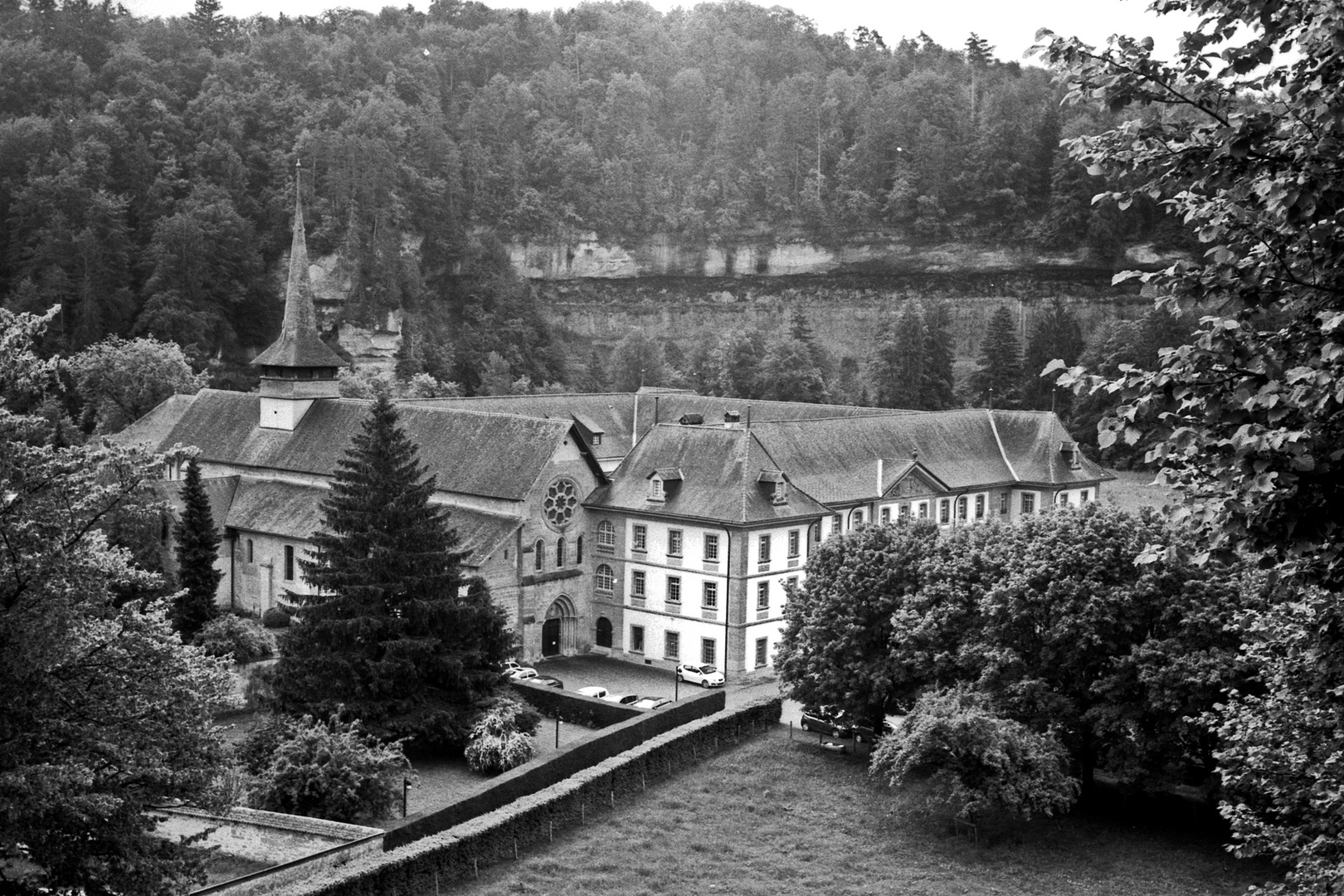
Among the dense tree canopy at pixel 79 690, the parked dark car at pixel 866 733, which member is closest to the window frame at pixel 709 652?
the parked dark car at pixel 866 733

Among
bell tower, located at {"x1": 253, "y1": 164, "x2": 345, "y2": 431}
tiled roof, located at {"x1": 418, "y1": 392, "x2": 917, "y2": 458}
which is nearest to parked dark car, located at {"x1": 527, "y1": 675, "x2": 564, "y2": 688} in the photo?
bell tower, located at {"x1": 253, "y1": 164, "x2": 345, "y2": 431}

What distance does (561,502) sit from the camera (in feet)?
169

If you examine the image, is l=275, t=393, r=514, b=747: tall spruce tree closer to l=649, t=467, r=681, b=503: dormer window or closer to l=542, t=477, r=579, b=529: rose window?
l=542, t=477, r=579, b=529: rose window

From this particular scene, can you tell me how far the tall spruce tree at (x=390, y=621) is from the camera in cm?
3700

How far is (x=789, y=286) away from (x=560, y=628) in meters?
84.1

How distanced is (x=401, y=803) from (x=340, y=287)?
81.4 meters


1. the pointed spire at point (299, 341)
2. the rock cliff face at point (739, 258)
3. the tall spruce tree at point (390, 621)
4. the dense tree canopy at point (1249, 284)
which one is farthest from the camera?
the rock cliff face at point (739, 258)

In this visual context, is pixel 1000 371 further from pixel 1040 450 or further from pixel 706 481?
pixel 706 481

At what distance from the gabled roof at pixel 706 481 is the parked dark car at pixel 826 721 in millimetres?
9310

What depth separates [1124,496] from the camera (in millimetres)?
78812

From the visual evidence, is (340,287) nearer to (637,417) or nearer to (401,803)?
(637,417)

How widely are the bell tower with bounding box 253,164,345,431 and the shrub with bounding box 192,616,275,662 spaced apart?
594 inches

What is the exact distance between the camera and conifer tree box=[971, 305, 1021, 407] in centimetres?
9638

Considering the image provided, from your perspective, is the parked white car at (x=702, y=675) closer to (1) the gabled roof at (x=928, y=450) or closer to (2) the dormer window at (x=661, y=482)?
(2) the dormer window at (x=661, y=482)
